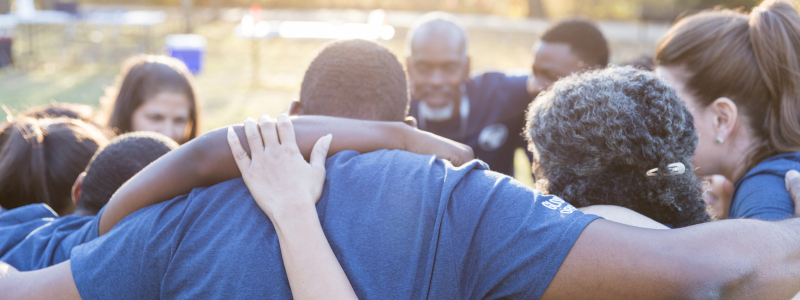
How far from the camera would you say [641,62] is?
3.98 meters

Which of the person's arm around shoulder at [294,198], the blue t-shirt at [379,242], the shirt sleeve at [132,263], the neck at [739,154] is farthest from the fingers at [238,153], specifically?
the neck at [739,154]

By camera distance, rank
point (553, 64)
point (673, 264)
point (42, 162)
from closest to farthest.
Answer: point (673, 264) < point (42, 162) < point (553, 64)

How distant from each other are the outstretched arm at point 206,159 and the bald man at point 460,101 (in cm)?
258

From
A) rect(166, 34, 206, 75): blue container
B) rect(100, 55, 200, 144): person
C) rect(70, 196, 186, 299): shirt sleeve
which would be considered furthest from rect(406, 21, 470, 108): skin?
rect(166, 34, 206, 75): blue container

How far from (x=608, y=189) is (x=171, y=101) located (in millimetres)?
3071

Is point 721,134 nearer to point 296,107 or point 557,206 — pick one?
point 557,206

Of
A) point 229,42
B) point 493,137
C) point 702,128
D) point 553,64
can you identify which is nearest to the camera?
point 702,128

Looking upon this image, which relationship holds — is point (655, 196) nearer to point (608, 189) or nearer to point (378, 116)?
point (608, 189)

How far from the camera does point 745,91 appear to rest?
95.7 inches

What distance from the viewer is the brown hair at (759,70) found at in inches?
93.6

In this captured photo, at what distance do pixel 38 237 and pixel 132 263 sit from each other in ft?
2.17

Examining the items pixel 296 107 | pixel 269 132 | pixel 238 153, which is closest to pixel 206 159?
pixel 238 153

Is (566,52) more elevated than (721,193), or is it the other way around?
(566,52)

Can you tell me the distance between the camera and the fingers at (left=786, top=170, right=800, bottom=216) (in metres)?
1.99
